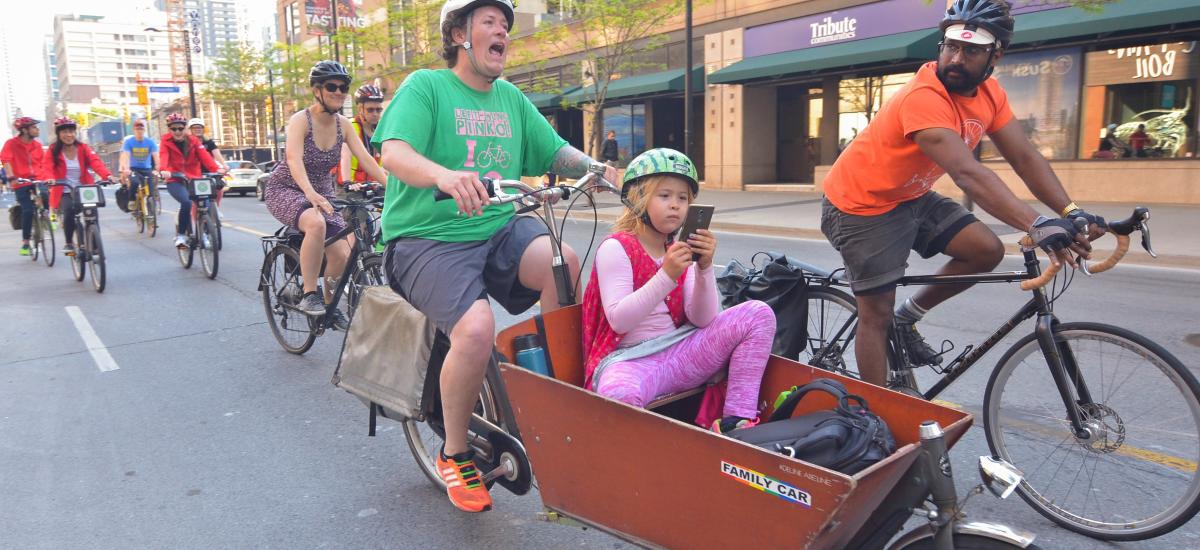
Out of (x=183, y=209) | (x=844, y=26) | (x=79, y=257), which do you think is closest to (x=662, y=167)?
(x=79, y=257)

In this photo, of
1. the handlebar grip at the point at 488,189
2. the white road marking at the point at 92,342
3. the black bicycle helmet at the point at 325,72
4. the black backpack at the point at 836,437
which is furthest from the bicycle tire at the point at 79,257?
the black backpack at the point at 836,437

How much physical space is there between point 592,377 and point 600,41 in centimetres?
2409

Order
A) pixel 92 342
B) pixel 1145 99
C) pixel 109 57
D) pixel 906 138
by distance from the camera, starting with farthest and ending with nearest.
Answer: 1. pixel 109 57
2. pixel 1145 99
3. pixel 92 342
4. pixel 906 138

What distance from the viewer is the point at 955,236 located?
3.45m

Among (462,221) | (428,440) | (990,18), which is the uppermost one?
(990,18)

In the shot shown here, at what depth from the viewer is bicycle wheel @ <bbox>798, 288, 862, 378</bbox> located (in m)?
3.88

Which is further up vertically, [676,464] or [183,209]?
[183,209]

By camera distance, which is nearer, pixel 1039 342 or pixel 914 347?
pixel 1039 342

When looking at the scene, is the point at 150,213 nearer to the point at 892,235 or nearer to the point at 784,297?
the point at 784,297

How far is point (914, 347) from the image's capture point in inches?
143

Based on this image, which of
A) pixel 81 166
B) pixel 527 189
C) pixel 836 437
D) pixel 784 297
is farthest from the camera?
pixel 81 166

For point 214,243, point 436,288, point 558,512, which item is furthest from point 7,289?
point 558,512

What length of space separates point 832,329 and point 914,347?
1.49 ft

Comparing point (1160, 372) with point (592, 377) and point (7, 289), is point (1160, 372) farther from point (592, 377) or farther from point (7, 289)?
point (7, 289)
